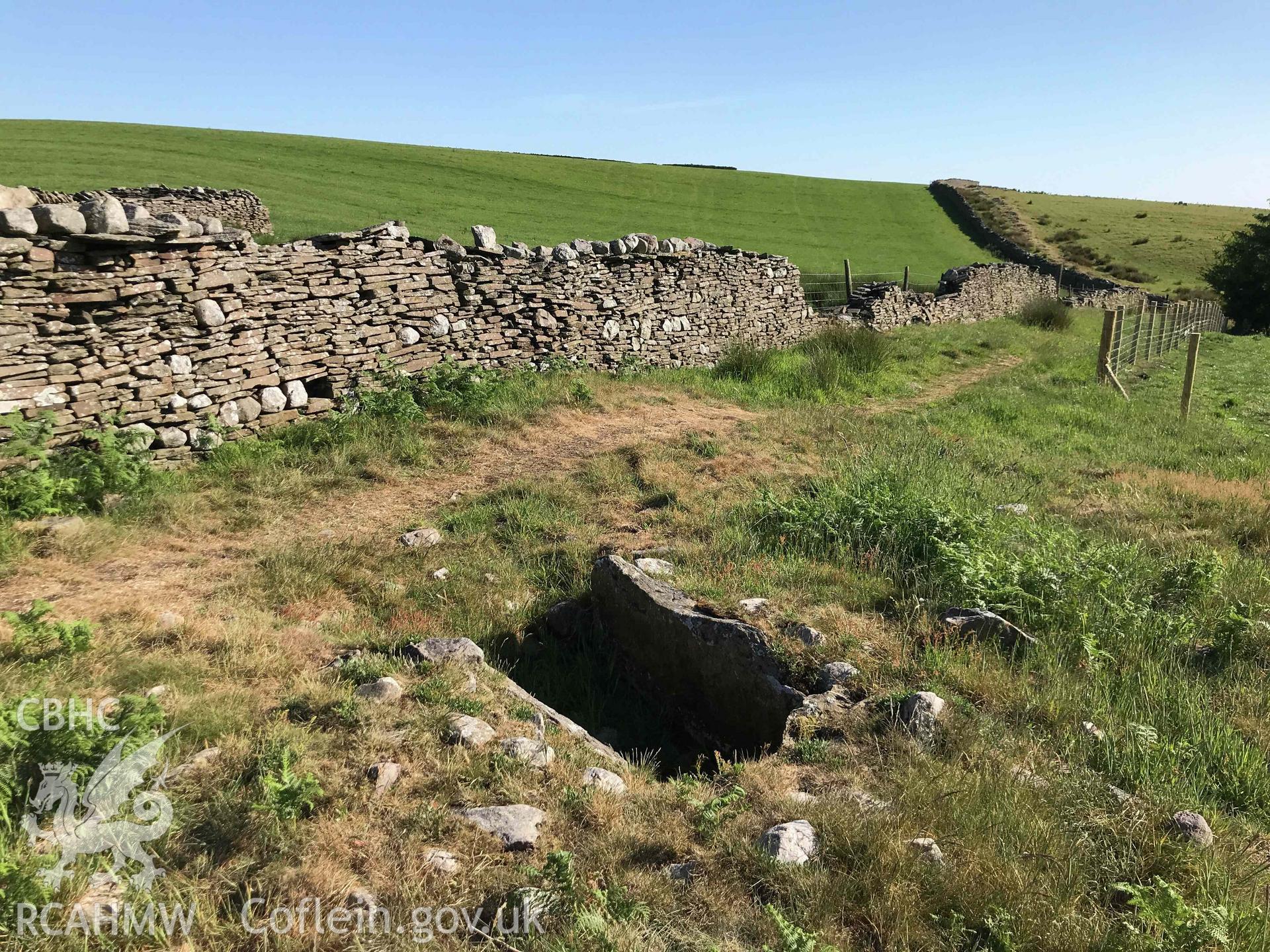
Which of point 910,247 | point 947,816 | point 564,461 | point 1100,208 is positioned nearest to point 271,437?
point 564,461

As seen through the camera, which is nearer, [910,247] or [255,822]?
[255,822]

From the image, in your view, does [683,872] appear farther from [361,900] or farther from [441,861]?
[361,900]

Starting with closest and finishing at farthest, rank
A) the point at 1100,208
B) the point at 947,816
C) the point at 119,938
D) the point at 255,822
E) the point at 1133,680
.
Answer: the point at 119,938, the point at 255,822, the point at 947,816, the point at 1133,680, the point at 1100,208

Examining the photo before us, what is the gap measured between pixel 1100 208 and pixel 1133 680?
7244 cm

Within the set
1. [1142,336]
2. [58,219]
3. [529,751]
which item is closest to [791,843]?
[529,751]

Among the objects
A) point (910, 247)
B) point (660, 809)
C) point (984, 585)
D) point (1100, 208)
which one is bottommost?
point (660, 809)

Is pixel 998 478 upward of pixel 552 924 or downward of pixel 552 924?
upward

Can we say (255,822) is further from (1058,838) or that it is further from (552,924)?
(1058,838)

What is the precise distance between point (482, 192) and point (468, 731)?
3413 centimetres

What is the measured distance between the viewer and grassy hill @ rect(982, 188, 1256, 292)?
4431 centimetres

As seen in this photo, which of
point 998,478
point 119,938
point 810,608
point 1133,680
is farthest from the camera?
point 998,478

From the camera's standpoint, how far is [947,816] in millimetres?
2938

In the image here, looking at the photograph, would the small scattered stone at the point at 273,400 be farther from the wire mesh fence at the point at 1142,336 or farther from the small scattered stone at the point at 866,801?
the wire mesh fence at the point at 1142,336

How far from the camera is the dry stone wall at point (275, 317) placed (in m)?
6.31
